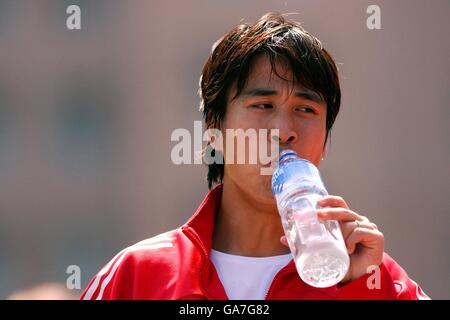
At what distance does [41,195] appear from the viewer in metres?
7.44

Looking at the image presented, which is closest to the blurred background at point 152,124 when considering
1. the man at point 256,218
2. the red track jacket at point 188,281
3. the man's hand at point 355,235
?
the man at point 256,218

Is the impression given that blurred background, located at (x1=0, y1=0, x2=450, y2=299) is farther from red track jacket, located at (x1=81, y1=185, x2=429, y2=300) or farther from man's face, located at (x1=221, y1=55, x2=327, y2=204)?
red track jacket, located at (x1=81, y1=185, x2=429, y2=300)

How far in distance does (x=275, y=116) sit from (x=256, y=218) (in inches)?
10.8

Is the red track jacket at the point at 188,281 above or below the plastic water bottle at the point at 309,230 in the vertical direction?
below

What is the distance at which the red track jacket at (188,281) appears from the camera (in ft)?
5.67

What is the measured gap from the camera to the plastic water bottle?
1.63m

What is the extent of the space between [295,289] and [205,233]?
0.89ft

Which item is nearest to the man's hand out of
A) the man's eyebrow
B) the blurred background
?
the man's eyebrow

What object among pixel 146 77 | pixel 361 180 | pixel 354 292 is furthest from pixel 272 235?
pixel 146 77

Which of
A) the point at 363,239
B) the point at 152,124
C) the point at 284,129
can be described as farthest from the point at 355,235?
the point at 152,124

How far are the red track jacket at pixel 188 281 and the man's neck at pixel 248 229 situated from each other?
92 mm

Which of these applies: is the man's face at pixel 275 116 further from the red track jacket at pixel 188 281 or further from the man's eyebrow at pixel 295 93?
the red track jacket at pixel 188 281

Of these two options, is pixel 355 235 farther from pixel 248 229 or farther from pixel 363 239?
pixel 248 229

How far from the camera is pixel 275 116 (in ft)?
6.00
